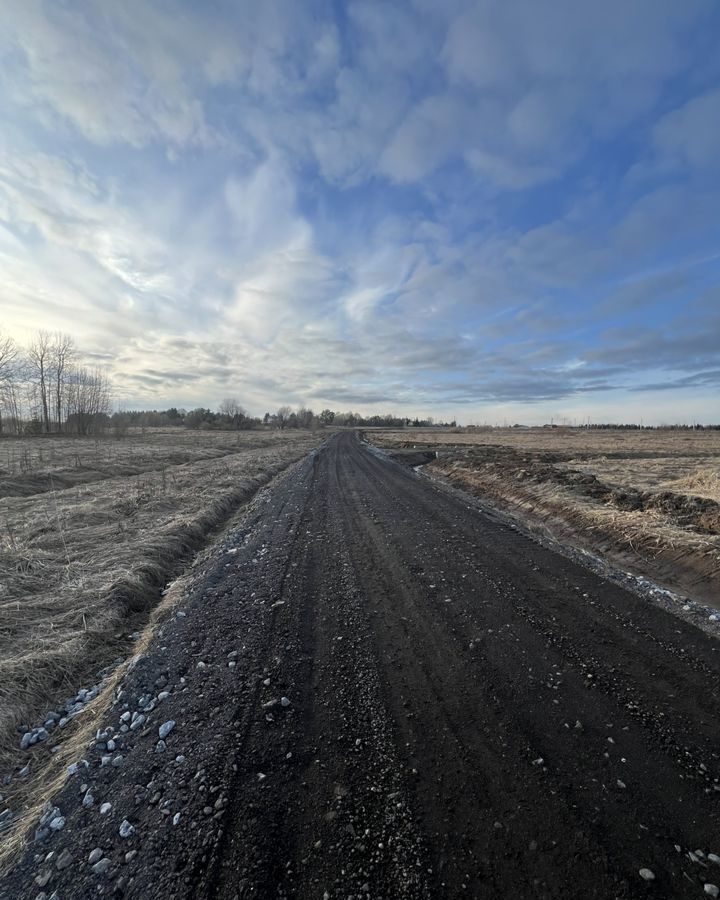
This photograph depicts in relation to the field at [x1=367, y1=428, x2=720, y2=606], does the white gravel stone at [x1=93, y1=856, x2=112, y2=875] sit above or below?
below

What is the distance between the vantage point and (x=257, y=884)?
7.95 ft

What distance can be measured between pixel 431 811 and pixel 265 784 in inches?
52.4

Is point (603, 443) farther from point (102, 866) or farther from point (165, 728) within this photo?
point (102, 866)

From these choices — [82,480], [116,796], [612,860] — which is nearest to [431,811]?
[612,860]

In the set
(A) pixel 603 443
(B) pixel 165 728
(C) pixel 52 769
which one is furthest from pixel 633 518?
(A) pixel 603 443

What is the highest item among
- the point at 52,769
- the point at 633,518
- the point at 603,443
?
the point at 603,443

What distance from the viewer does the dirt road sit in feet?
8.24

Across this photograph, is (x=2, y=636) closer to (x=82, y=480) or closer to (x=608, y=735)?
(x=608, y=735)

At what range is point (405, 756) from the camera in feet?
11.2

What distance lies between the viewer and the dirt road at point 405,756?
2512 millimetres

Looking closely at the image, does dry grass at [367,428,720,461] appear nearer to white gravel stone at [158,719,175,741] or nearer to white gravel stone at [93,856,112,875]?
white gravel stone at [158,719,175,741]

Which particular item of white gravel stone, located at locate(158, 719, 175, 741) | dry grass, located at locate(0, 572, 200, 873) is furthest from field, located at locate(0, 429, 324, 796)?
white gravel stone, located at locate(158, 719, 175, 741)

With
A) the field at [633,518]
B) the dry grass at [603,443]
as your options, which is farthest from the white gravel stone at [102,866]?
the dry grass at [603,443]

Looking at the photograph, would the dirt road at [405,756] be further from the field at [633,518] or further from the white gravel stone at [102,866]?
the field at [633,518]
